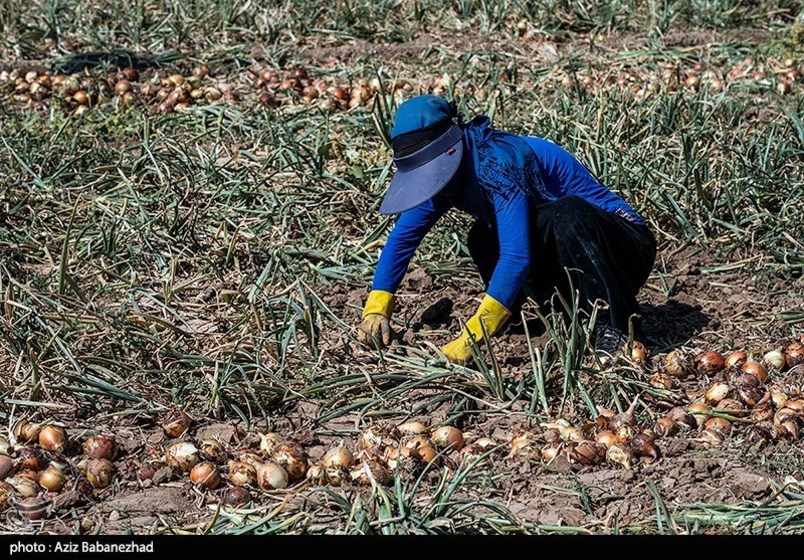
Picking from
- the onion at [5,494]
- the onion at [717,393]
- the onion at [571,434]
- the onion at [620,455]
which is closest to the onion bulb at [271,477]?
the onion at [5,494]

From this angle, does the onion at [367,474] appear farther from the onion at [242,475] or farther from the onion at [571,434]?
the onion at [571,434]

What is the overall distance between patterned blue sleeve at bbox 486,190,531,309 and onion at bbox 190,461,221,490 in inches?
40.6

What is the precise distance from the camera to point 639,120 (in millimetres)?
4918

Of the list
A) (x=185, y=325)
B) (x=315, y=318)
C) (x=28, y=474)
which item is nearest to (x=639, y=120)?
(x=315, y=318)

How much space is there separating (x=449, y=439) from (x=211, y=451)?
66 centimetres

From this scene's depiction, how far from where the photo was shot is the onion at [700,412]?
3.18 meters

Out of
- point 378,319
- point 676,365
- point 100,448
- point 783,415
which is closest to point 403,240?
point 378,319

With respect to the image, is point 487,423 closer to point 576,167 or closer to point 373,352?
point 373,352

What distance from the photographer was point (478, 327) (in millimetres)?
3469

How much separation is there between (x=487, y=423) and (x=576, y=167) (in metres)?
0.99

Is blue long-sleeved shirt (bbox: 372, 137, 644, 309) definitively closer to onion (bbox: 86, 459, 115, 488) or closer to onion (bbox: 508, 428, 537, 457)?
onion (bbox: 508, 428, 537, 457)

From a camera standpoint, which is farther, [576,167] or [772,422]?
[576,167]

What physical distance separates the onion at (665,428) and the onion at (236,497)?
117 centimetres
